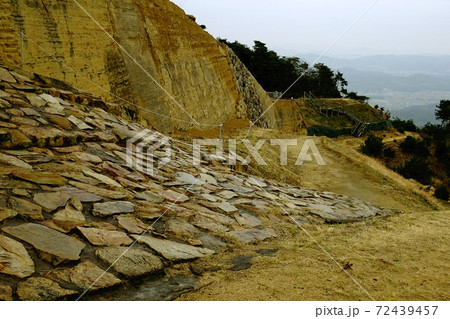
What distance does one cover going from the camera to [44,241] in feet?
10.5

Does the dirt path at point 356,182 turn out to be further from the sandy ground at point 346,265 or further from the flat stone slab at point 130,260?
the flat stone slab at point 130,260

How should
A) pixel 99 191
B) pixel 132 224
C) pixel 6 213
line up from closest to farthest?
pixel 6 213, pixel 132 224, pixel 99 191

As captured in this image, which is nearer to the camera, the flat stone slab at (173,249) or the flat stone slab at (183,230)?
the flat stone slab at (173,249)

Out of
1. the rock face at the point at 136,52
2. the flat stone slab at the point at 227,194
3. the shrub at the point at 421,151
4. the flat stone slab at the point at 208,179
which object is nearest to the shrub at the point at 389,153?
the shrub at the point at 421,151

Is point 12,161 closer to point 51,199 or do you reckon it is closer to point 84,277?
→ point 51,199

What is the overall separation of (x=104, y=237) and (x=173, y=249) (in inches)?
30.1

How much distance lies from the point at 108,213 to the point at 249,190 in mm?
3880

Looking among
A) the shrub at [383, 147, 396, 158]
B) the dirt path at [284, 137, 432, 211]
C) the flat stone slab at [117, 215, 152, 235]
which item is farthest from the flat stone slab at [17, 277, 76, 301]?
the shrub at [383, 147, 396, 158]

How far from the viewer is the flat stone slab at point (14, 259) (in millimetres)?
2734

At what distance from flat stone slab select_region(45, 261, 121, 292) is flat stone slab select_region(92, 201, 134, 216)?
1.05m

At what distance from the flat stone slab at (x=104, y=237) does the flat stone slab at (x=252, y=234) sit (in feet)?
5.35

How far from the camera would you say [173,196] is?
5.56 meters

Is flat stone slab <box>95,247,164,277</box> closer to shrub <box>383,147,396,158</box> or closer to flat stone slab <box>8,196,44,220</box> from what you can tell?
flat stone slab <box>8,196,44,220</box>

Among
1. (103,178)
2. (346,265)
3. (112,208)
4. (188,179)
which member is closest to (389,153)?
(188,179)
